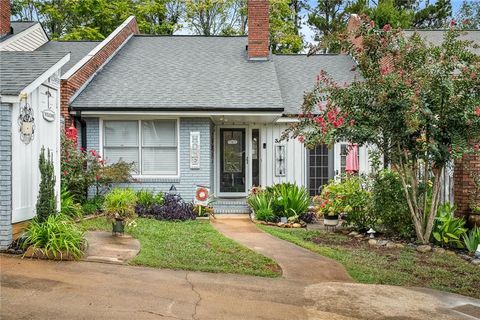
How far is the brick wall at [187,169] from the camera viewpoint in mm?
12664

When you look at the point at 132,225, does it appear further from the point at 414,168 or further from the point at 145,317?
the point at 414,168

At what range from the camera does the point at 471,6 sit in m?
35.9

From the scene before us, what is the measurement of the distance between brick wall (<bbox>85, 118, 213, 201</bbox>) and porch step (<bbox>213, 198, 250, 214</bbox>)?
752mm

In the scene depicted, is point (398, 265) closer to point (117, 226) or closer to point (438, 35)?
point (117, 226)

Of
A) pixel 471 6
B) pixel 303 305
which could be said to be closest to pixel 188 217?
Answer: pixel 303 305

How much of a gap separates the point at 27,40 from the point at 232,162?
830 centimetres

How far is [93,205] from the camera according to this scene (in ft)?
36.9

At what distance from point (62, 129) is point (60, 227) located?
5484mm

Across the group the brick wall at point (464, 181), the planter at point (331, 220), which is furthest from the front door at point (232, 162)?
the brick wall at point (464, 181)

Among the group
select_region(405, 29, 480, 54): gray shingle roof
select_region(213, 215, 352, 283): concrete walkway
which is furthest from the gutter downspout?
select_region(405, 29, 480, 54): gray shingle roof

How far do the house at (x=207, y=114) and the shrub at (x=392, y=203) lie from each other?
13.7 ft

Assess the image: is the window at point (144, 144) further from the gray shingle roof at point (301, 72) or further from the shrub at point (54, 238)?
the shrub at point (54, 238)

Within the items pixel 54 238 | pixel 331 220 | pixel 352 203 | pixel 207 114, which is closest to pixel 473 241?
pixel 352 203

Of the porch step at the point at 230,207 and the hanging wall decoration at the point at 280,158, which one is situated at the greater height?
the hanging wall decoration at the point at 280,158
